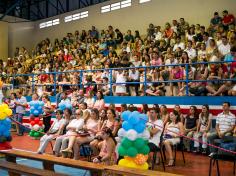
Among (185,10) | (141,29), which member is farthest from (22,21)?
(185,10)

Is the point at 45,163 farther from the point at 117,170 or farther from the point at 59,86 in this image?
the point at 59,86

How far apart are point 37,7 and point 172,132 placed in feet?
58.1

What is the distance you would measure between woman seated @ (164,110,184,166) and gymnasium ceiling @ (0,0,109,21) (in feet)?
42.7

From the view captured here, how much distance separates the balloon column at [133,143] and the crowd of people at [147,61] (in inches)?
167

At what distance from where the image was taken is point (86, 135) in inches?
336

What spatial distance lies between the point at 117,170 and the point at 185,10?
11515 millimetres

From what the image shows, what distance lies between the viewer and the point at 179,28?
45.6 ft

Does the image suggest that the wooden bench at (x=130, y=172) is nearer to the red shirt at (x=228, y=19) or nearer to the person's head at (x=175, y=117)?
the person's head at (x=175, y=117)

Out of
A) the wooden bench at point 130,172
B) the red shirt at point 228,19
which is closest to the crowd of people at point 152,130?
the wooden bench at point 130,172

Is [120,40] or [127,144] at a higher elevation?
[120,40]

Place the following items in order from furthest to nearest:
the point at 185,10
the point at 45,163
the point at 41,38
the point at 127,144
A: 1. the point at 41,38
2. the point at 185,10
3. the point at 45,163
4. the point at 127,144

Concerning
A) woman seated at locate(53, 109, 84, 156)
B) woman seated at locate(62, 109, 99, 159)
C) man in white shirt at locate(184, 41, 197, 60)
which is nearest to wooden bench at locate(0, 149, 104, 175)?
woman seated at locate(62, 109, 99, 159)

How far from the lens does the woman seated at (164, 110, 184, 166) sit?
26.3ft

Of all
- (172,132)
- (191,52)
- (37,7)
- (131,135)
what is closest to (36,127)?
(172,132)
